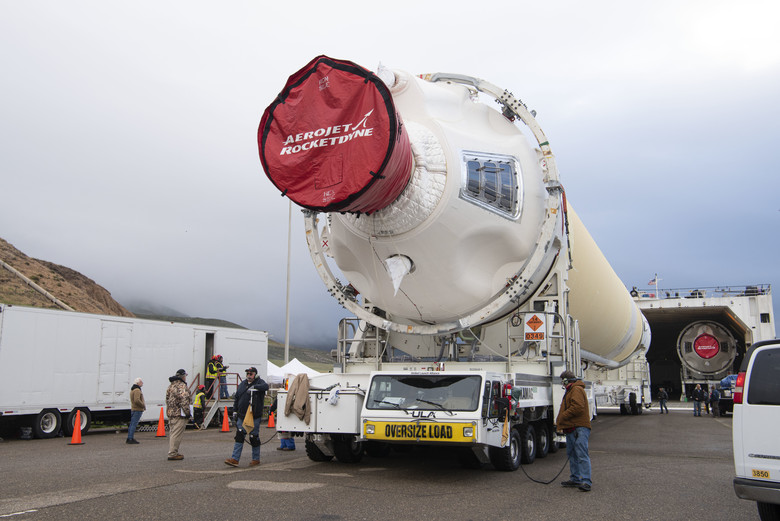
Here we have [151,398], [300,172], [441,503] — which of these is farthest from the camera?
[151,398]

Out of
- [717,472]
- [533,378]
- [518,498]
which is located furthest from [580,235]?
[518,498]

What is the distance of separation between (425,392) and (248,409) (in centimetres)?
253

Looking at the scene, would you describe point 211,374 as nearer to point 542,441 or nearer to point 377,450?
point 377,450

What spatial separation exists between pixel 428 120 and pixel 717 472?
247 inches

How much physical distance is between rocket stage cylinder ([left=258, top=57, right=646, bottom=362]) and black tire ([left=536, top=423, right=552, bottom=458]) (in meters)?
1.98

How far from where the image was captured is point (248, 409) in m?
8.69

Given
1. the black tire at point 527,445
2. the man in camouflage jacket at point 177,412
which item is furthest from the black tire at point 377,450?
the man in camouflage jacket at point 177,412

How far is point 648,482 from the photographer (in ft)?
25.7

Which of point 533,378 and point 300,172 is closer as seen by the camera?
point 300,172

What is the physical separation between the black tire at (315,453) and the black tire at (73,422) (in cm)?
798

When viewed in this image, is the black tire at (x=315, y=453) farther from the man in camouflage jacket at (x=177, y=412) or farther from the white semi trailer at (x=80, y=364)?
the white semi trailer at (x=80, y=364)

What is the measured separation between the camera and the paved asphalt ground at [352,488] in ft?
19.4

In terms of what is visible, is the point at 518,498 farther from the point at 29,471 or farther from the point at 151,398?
the point at 151,398

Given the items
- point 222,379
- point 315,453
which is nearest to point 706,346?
point 222,379
